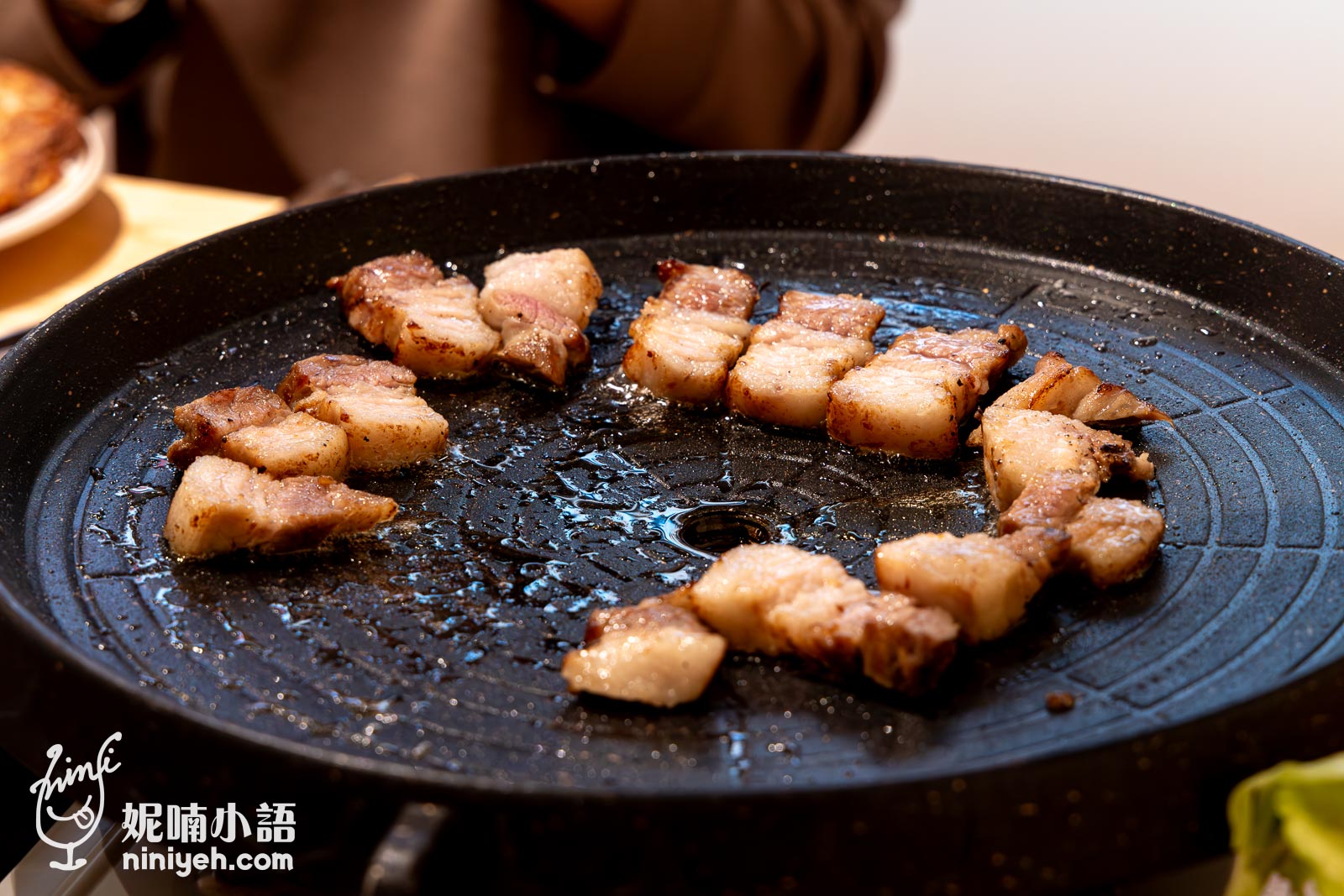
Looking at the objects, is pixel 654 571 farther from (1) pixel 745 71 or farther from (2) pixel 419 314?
(1) pixel 745 71

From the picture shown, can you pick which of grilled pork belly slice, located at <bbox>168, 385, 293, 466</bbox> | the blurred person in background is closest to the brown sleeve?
the blurred person in background

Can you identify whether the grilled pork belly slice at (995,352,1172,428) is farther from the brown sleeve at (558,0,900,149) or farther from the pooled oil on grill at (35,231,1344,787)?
the brown sleeve at (558,0,900,149)

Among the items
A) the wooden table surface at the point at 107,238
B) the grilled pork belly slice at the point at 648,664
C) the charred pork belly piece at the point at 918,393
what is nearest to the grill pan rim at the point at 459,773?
the grilled pork belly slice at the point at 648,664

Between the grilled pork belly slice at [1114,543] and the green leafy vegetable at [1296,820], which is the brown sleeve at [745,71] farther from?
the green leafy vegetable at [1296,820]

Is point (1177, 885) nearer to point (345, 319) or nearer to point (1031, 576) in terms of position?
point (1031, 576)

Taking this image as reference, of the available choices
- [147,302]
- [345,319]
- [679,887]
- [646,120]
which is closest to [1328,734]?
[679,887]

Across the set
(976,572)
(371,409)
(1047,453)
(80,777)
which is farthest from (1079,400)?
(80,777)

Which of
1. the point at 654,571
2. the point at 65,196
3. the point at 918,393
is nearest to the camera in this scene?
the point at 654,571
